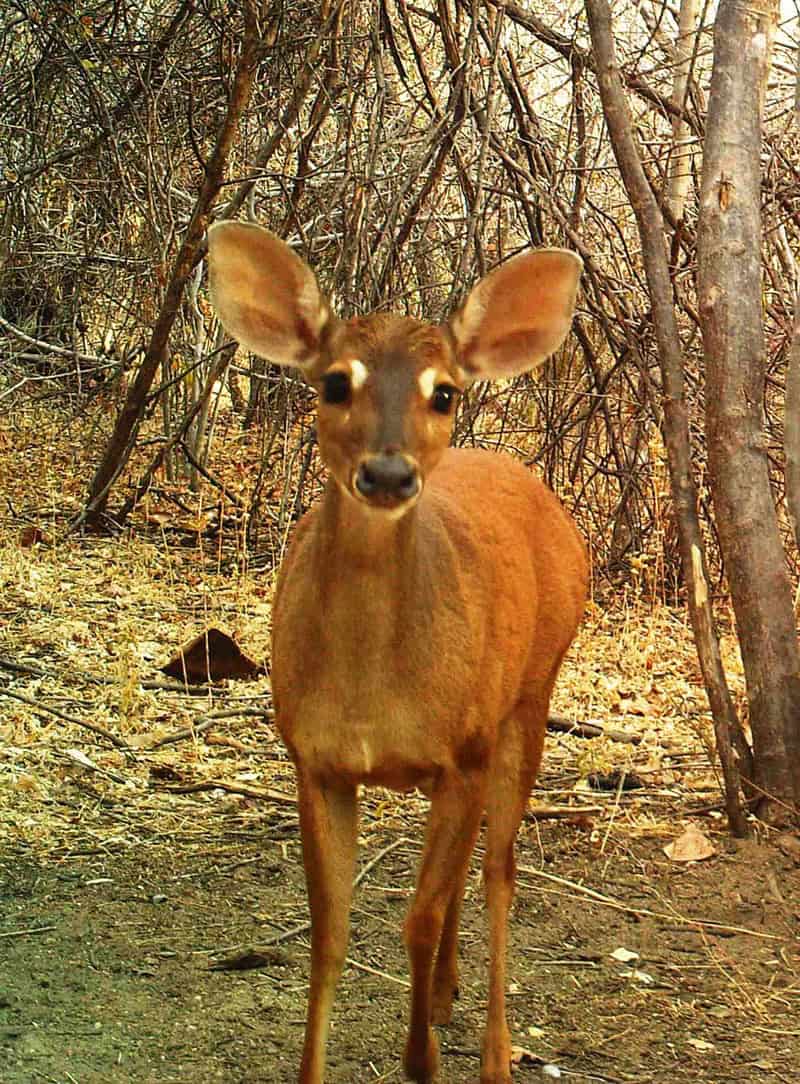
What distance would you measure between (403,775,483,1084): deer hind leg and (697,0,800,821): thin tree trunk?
2065 mm

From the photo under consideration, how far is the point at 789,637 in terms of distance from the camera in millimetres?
5406

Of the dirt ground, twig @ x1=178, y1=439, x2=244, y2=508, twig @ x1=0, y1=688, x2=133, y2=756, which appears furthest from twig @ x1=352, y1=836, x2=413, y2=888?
twig @ x1=178, y1=439, x2=244, y2=508

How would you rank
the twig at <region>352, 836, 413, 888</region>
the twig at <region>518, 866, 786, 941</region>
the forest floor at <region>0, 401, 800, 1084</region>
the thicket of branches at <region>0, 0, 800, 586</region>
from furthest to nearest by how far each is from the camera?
the thicket of branches at <region>0, 0, 800, 586</region>, the twig at <region>352, 836, 413, 888</region>, the twig at <region>518, 866, 786, 941</region>, the forest floor at <region>0, 401, 800, 1084</region>

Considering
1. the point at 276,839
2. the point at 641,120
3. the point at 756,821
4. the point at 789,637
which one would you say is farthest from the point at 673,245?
the point at 276,839

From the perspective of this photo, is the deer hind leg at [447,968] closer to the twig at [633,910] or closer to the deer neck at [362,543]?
the twig at [633,910]

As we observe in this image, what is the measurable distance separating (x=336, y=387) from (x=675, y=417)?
238cm

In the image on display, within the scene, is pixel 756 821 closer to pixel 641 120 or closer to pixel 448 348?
pixel 448 348

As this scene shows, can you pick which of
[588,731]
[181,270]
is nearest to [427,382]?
[588,731]

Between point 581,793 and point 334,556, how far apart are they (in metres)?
2.58

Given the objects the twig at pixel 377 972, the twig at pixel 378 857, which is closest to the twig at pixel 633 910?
the twig at pixel 378 857

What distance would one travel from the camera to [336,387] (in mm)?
3451

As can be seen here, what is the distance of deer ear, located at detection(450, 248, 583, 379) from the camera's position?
3.87m

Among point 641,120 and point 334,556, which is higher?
point 641,120

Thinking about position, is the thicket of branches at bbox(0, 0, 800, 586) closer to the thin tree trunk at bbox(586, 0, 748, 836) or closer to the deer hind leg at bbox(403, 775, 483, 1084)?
the thin tree trunk at bbox(586, 0, 748, 836)
